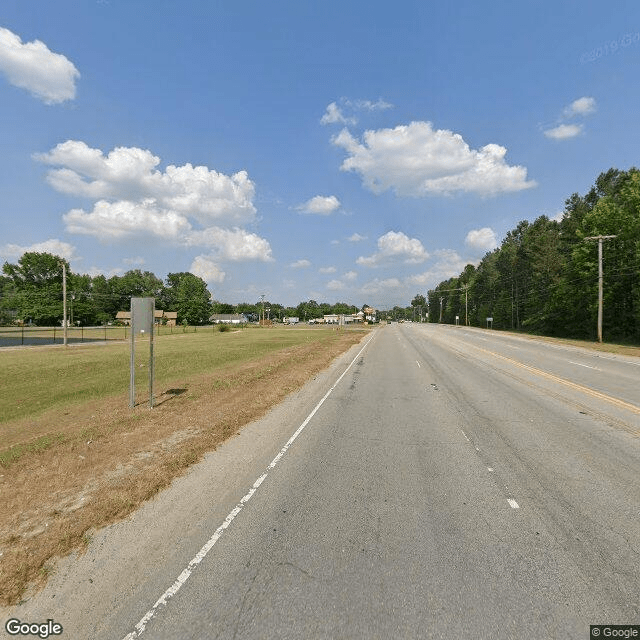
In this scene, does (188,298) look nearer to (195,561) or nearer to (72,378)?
(72,378)

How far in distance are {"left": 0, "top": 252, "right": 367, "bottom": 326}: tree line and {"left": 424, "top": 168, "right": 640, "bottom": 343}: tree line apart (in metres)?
74.8

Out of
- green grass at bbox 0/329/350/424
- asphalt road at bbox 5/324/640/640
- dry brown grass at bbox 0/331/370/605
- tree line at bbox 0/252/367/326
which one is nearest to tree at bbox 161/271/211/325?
tree line at bbox 0/252/367/326

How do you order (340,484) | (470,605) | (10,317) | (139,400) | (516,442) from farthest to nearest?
(10,317), (139,400), (516,442), (340,484), (470,605)

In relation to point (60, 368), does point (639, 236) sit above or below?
above

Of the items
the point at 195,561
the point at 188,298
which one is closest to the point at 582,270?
the point at 195,561

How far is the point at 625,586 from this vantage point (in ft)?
10.8

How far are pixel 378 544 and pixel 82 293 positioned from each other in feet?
360

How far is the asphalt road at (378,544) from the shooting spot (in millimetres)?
3025

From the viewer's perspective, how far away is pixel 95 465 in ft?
20.8

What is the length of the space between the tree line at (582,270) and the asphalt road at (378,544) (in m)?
38.3

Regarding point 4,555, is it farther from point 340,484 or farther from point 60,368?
point 60,368

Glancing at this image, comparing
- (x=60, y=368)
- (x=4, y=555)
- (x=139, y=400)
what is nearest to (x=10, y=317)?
(x=60, y=368)

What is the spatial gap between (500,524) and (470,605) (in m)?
1.48

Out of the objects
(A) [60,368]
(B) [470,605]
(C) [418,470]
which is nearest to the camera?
→ (B) [470,605]
